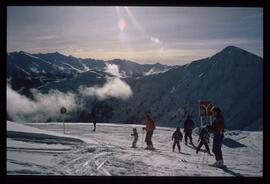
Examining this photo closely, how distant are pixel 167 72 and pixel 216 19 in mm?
1521

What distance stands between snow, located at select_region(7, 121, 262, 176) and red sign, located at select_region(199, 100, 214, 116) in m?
0.53

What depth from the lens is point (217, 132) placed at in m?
14.0

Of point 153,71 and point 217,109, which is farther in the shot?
point 153,71

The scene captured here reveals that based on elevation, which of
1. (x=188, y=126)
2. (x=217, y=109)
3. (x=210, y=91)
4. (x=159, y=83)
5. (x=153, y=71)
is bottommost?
(x=188, y=126)

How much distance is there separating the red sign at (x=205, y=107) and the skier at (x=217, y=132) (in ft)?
0.31

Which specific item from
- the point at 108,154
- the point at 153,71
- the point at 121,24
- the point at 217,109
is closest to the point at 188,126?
the point at 217,109

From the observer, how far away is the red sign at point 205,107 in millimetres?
13938

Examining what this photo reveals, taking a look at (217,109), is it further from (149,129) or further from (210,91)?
(149,129)

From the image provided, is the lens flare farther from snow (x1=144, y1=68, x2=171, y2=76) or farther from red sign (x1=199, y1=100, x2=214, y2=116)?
red sign (x1=199, y1=100, x2=214, y2=116)

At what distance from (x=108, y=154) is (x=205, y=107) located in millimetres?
2249

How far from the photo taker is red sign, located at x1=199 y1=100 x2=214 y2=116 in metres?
13.9

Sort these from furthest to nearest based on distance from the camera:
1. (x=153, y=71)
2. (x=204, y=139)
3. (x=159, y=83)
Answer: (x=159, y=83) < (x=153, y=71) < (x=204, y=139)

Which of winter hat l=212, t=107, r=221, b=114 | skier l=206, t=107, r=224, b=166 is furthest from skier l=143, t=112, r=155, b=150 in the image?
winter hat l=212, t=107, r=221, b=114
